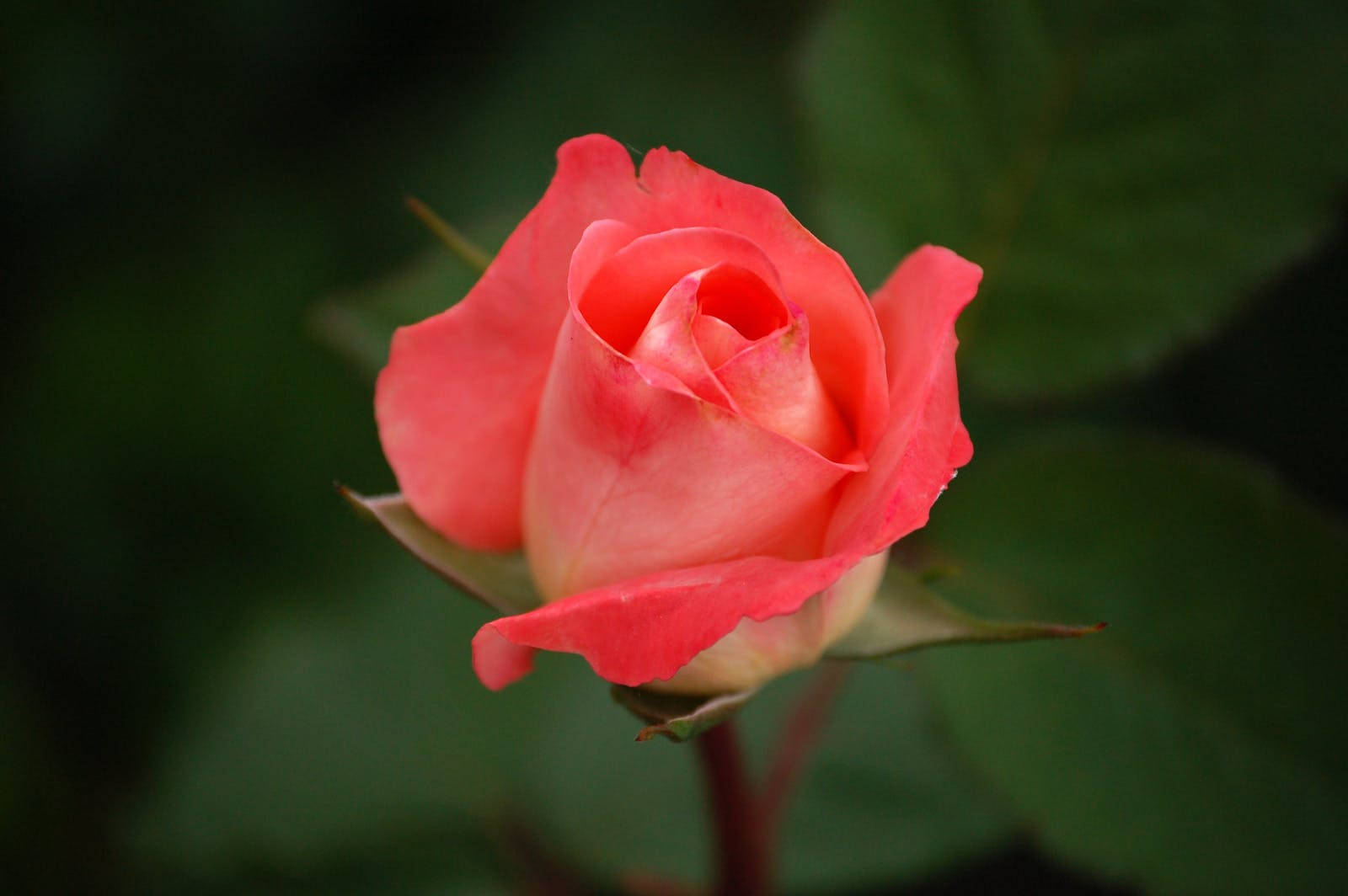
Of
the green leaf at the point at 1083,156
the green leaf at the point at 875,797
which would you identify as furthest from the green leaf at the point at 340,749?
the green leaf at the point at 1083,156

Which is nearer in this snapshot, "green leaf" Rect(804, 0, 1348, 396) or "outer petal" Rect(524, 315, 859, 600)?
"outer petal" Rect(524, 315, 859, 600)

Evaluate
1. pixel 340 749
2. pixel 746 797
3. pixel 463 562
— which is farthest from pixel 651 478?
pixel 340 749

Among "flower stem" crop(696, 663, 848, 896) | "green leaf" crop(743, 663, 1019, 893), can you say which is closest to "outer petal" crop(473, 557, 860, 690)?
"flower stem" crop(696, 663, 848, 896)

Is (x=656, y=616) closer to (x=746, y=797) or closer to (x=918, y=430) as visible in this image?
(x=918, y=430)

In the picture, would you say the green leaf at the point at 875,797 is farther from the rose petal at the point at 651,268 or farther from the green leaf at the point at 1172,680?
the rose petal at the point at 651,268

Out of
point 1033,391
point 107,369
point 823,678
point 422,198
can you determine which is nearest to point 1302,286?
point 1033,391

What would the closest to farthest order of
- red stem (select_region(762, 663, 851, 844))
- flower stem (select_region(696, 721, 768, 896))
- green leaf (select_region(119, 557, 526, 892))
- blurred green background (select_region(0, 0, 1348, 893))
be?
flower stem (select_region(696, 721, 768, 896)), blurred green background (select_region(0, 0, 1348, 893)), red stem (select_region(762, 663, 851, 844)), green leaf (select_region(119, 557, 526, 892))

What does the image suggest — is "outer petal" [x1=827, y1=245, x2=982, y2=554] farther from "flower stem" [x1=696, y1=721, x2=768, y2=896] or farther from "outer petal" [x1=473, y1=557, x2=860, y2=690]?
"flower stem" [x1=696, y1=721, x2=768, y2=896]
